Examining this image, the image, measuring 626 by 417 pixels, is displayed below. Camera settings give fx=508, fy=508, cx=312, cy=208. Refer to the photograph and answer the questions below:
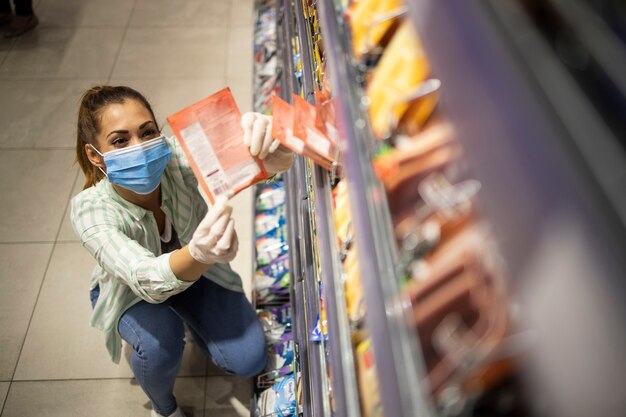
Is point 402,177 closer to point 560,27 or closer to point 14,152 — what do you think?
point 560,27

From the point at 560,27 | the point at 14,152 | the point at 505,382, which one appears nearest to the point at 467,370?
the point at 505,382

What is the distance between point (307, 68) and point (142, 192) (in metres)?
0.65

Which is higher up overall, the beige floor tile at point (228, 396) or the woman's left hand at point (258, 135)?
the woman's left hand at point (258, 135)

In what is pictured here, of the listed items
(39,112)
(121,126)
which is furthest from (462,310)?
(39,112)

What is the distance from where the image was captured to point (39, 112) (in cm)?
327

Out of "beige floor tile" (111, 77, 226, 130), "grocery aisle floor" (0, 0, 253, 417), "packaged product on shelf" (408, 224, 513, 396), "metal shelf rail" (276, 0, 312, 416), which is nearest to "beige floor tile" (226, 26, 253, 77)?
"grocery aisle floor" (0, 0, 253, 417)

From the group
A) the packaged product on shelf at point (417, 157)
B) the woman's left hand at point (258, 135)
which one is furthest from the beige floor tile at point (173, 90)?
the packaged product on shelf at point (417, 157)

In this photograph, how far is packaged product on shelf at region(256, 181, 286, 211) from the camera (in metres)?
2.65

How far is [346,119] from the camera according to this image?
0.91m

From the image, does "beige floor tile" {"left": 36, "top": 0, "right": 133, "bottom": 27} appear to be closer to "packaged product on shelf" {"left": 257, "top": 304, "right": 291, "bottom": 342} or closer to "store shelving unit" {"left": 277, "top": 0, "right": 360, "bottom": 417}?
"store shelving unit" {"left": 277, "top": 0, "right": 360, "bottom": 417}

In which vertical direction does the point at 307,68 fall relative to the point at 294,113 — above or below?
below

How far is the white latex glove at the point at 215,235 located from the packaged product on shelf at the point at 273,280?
0.97 meters

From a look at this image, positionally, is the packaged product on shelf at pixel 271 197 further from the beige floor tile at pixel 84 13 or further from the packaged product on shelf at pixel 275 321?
the beige floor tile at pixel 84 13

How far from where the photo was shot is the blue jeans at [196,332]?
1735 mm
